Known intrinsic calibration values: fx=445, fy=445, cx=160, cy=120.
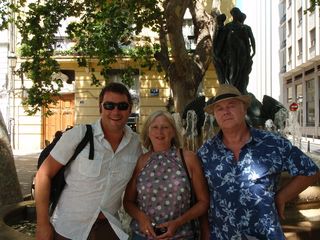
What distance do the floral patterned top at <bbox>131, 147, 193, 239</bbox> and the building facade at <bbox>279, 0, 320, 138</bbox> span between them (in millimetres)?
30736

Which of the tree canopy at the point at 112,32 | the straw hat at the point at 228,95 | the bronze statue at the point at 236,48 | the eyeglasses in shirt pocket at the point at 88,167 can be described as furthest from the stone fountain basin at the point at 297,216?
the tree canopy at the point at 112,32

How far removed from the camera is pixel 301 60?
122ft

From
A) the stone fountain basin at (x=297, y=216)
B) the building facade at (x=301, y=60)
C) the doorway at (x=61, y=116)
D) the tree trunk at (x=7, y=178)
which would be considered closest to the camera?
the stone fountain basin at (x=297, y=216)

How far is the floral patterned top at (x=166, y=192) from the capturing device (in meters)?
2.51

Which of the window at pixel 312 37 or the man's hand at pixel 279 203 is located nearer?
the man's hand at pixel 279 203

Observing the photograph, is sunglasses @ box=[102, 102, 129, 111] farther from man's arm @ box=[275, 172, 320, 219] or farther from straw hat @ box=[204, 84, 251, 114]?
man's arm @ box=[275, 172, 320, 219]

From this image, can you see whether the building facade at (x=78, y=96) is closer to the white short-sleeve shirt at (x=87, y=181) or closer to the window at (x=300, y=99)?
the white short-sleeve shirt at (x=87, y=181)

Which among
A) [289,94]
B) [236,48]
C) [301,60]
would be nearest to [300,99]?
[301,60]

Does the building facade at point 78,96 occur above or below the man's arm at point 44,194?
above

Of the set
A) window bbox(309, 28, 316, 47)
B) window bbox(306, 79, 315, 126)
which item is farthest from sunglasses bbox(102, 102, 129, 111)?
window bbox(306, 79, 315, 126)

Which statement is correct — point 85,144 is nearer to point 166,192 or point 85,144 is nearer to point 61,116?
point 166,192

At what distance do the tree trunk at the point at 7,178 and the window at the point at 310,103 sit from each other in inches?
1324

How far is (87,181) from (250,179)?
94cm

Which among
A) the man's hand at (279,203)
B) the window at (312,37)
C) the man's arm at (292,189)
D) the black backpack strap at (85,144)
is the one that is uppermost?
the window at (312,37)
